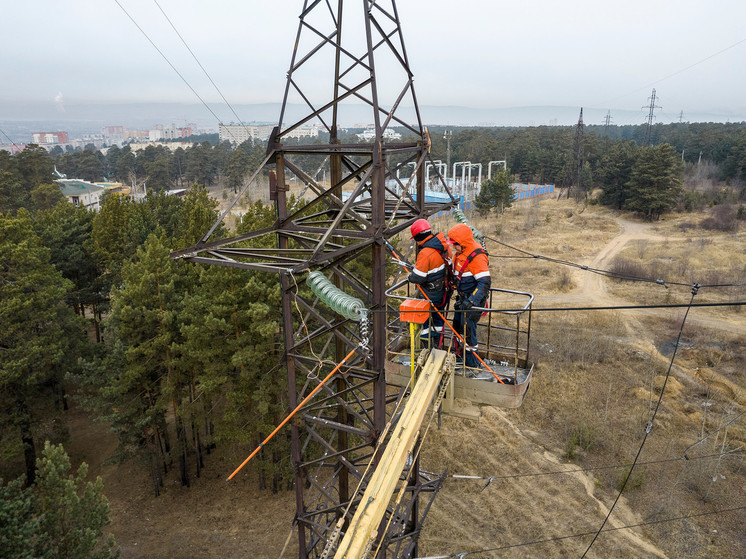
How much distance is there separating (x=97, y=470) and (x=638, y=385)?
23.4m

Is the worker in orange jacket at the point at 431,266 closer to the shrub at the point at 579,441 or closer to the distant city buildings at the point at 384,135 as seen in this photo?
the distant city buildings at the point at 384,135

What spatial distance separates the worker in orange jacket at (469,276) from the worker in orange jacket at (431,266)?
19 cm

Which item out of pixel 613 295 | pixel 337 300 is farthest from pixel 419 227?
pixel 613 295

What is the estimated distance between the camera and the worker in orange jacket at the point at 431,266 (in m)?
8.06

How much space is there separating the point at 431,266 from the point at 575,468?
13.7m

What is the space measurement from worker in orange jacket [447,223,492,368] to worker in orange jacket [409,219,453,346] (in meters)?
0.19

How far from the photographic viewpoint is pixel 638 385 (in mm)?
22703

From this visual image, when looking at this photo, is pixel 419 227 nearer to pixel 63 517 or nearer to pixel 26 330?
pixel 63 517

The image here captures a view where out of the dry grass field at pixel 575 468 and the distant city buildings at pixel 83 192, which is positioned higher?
→ the distant city buildings at pixel 83 192

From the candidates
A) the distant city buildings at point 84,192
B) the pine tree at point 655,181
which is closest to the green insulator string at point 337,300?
the pine tree at point 655,181

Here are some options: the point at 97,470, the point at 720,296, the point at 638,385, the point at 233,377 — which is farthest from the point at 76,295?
the point at 720,296

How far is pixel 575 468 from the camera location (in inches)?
712

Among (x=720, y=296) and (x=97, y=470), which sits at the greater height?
(x=720, y=296)

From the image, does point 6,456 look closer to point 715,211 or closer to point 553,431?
point 553,431
